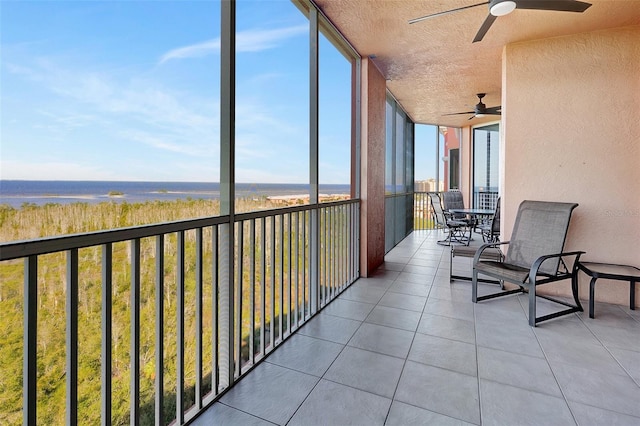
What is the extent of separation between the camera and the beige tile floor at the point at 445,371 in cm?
152

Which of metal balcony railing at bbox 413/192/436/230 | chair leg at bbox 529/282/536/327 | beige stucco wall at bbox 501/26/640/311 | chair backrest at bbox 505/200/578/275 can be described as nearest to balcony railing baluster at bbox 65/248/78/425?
chair leg at bbox 529/282/536/327

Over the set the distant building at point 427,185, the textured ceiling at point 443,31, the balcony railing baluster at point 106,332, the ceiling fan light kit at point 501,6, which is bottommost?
the balcony railing baluster at point 106,332

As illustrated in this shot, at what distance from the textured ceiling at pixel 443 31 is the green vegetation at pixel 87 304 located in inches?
89.6

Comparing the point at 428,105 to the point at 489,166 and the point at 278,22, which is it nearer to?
the point at 489,166

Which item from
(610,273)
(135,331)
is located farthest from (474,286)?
(135,331)

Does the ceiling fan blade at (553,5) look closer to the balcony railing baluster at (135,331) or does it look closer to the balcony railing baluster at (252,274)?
the balcony railing baluster at (252,274)

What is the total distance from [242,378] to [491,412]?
4.40 feet

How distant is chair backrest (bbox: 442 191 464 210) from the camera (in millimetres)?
6684

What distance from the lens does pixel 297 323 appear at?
8.16 ft

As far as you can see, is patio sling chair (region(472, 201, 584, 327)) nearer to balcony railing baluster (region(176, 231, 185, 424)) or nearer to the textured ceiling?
the textured ceiling

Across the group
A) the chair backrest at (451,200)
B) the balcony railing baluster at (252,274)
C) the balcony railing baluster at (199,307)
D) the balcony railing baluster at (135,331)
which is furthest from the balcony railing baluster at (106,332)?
the chair backrest at (451,200)

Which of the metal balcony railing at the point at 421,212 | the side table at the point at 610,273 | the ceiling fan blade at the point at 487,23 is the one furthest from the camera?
the metal balcony railing at the point at 421,212

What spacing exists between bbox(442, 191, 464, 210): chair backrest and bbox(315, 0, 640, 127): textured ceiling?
2.47 m

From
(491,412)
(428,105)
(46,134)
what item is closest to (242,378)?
(491,412)
